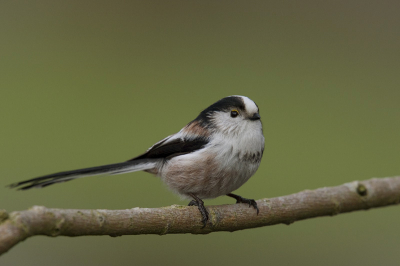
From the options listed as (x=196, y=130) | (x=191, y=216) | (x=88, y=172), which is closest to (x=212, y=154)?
(x=196, y=130)

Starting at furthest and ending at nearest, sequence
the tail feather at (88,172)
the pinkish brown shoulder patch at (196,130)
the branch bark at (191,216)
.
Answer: the pinkish brown shoulder patch at (196,130), the tail feather at (88,172), the branch bark at (191,216)

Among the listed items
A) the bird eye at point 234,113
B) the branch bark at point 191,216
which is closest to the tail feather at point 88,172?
the branch bark at point 191,216

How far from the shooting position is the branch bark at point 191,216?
99cm

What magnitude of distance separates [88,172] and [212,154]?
541 millimetres

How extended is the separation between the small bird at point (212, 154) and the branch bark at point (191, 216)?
0.09m

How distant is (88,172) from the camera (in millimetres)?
1415

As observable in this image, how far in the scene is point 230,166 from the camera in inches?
65.6

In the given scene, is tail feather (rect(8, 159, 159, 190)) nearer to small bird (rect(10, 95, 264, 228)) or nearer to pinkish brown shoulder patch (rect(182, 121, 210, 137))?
small bird (rect(10, 95, 264, 228))

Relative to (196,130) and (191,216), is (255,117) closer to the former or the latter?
(196,130)

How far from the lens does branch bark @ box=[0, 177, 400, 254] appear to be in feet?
3.24

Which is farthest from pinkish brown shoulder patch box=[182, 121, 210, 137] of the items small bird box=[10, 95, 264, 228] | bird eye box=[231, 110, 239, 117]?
bird eye box=[231, 110, 239, 117]

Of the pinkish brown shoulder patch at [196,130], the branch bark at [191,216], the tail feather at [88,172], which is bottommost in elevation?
the branch bark at [191,216]

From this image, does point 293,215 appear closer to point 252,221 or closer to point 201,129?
point 252,221

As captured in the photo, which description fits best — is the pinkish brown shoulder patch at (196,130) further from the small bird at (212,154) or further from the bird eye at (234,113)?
the bird eye at (234,113)
